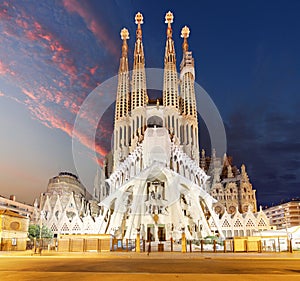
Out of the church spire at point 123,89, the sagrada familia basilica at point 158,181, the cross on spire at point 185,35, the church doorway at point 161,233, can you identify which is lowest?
the church doorway at point 161,233

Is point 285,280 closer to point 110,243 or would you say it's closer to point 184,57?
point 110,243

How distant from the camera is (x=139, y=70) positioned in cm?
10831

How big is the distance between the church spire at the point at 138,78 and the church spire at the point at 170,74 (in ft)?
24.0

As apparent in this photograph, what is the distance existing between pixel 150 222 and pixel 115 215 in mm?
12438

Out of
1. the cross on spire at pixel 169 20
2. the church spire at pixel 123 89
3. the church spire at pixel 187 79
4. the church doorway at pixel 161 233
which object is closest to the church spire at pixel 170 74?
the cross on spire at pixel 169 20

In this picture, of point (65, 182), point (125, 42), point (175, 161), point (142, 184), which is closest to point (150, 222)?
point (142, 184)

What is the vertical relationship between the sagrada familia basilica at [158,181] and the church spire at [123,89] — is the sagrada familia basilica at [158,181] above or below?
below

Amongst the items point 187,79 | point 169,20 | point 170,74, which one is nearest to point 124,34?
point 169,20

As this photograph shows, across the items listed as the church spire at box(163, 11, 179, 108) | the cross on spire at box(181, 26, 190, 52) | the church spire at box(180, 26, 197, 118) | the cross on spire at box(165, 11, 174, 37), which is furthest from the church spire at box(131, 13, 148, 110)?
the cross on spire at box(181, 26, 190, 52)

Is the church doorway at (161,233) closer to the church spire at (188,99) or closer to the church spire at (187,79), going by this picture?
the church spire at (188,99)

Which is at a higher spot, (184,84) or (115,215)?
(184,84)

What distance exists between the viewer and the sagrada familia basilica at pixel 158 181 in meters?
75.0

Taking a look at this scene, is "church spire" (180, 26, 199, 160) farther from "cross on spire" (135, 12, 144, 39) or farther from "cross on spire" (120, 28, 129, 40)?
"cross on spire" (120, 28, 129, 40)

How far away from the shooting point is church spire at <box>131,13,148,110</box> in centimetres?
10488
